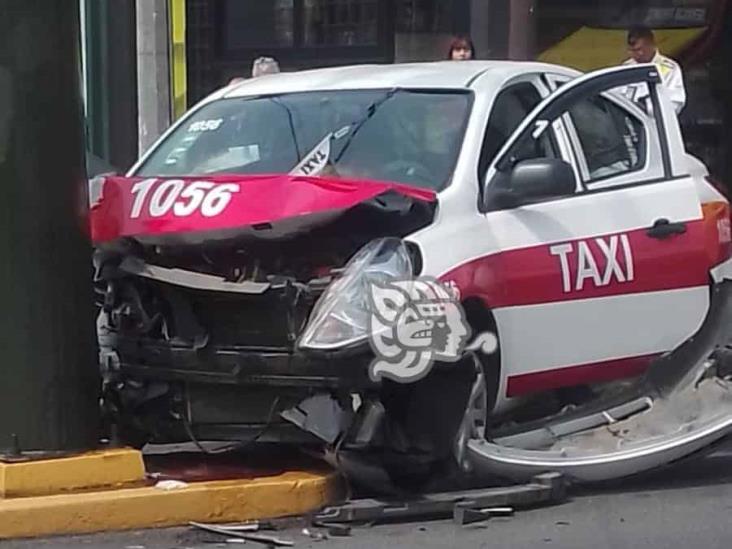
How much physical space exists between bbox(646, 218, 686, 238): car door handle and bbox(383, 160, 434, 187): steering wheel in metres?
1.13

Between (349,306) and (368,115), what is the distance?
147 centimetres

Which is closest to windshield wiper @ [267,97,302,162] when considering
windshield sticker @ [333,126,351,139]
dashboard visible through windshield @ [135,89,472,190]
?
dashboard visible through windshield @ [135,89,472,190]

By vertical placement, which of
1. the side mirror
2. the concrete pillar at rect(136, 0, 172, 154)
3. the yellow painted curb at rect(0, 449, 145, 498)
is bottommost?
the yellow painted curb at rect(0, 449, 145, 498)

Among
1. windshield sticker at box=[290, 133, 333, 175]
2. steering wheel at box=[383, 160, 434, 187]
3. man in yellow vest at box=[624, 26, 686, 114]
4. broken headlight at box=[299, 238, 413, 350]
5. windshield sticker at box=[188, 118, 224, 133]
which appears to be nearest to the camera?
broken headlight at box=[299, 238, 413, 350]

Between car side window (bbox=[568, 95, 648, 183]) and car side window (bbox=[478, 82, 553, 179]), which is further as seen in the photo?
car side window (bbox=[568, 95, 648, 183])

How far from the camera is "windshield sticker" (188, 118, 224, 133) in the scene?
8492 mm

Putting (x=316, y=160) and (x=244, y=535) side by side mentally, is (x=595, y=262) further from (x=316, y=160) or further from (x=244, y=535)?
(x=244, y=535)

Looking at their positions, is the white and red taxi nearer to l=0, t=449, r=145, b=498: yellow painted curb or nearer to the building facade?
l=0, t=449, r=145, b=498: yellow painted curb

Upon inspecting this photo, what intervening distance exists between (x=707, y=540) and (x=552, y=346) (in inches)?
45.4

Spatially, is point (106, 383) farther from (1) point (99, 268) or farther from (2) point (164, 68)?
(2) point (164, 68)

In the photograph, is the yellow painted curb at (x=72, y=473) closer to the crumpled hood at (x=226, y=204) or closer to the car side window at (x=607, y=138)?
the crumpled hood at (x=226, y=204)

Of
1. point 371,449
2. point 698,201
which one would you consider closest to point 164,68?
point 698,201

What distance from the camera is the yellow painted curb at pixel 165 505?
696cm

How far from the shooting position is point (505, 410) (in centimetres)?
→ 796
